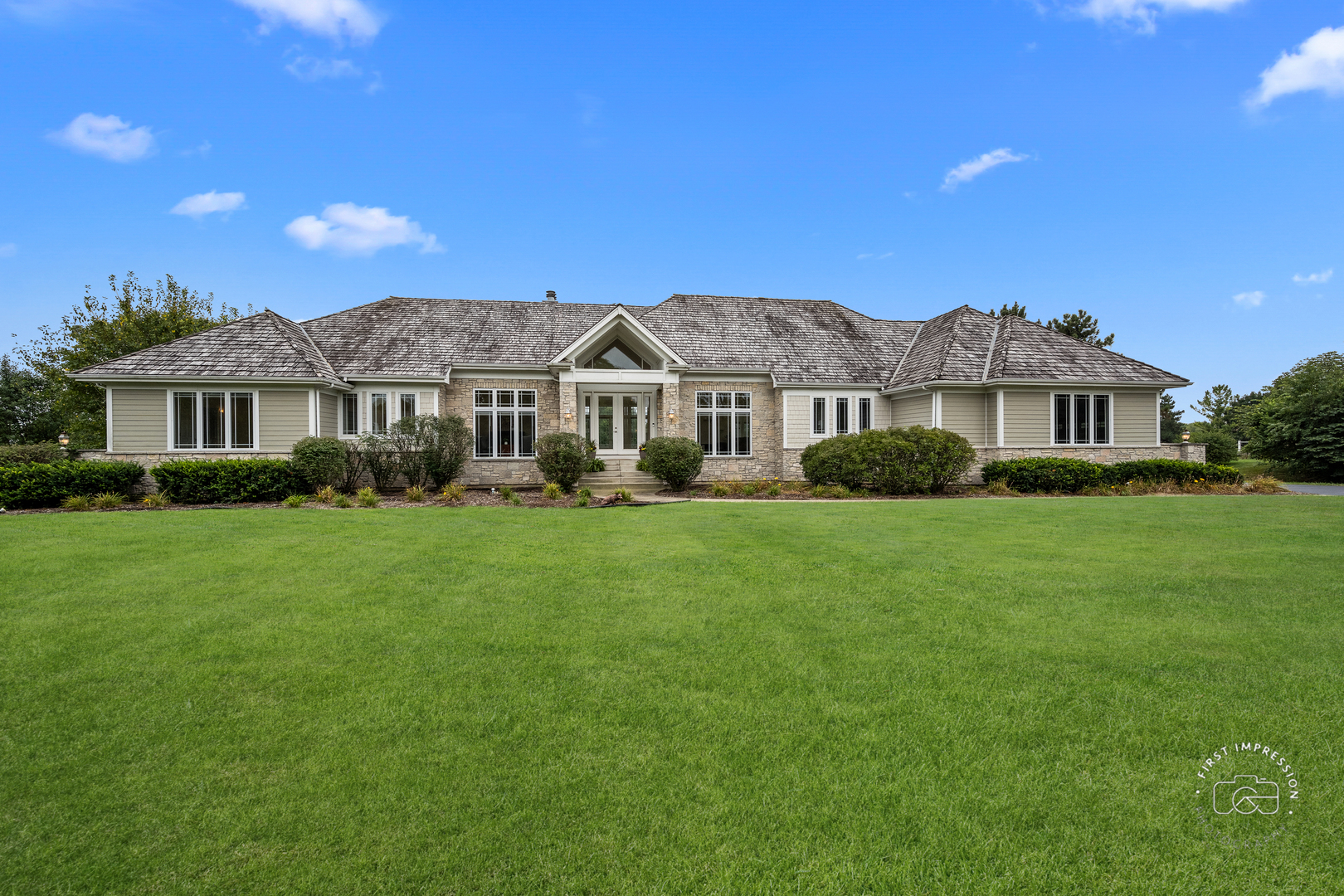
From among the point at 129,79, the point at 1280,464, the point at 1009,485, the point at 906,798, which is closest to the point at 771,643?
the point at 906,798

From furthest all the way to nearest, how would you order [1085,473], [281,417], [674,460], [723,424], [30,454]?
[723,424] < [30,454] < [1085,473] < [281,417] < [674,460]

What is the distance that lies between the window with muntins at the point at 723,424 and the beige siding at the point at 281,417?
467 inches

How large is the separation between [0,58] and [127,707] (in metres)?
17.5

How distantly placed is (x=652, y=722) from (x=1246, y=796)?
2.97 meters

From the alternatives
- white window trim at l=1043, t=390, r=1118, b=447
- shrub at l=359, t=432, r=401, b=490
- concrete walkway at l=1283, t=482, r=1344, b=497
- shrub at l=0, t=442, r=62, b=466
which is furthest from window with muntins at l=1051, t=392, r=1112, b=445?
Result: shrub at l=0, t=442, r=62, b=466

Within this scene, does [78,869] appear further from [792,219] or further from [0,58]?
[792,219]

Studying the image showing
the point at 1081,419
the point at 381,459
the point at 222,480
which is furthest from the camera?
the point at 1081,419

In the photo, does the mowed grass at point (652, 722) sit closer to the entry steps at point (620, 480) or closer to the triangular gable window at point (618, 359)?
the entry steps at point (620, 480)

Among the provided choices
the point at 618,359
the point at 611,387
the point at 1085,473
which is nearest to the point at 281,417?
the point at 611,387

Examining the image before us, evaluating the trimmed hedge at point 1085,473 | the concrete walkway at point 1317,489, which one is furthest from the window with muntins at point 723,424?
the concrete walkway at point 1317,489

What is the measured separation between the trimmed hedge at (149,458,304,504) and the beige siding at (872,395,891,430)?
17.9m

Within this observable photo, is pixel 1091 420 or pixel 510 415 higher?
pixel 510 415

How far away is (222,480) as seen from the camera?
15078mm

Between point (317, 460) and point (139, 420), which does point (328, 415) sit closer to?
point (317, 460)
